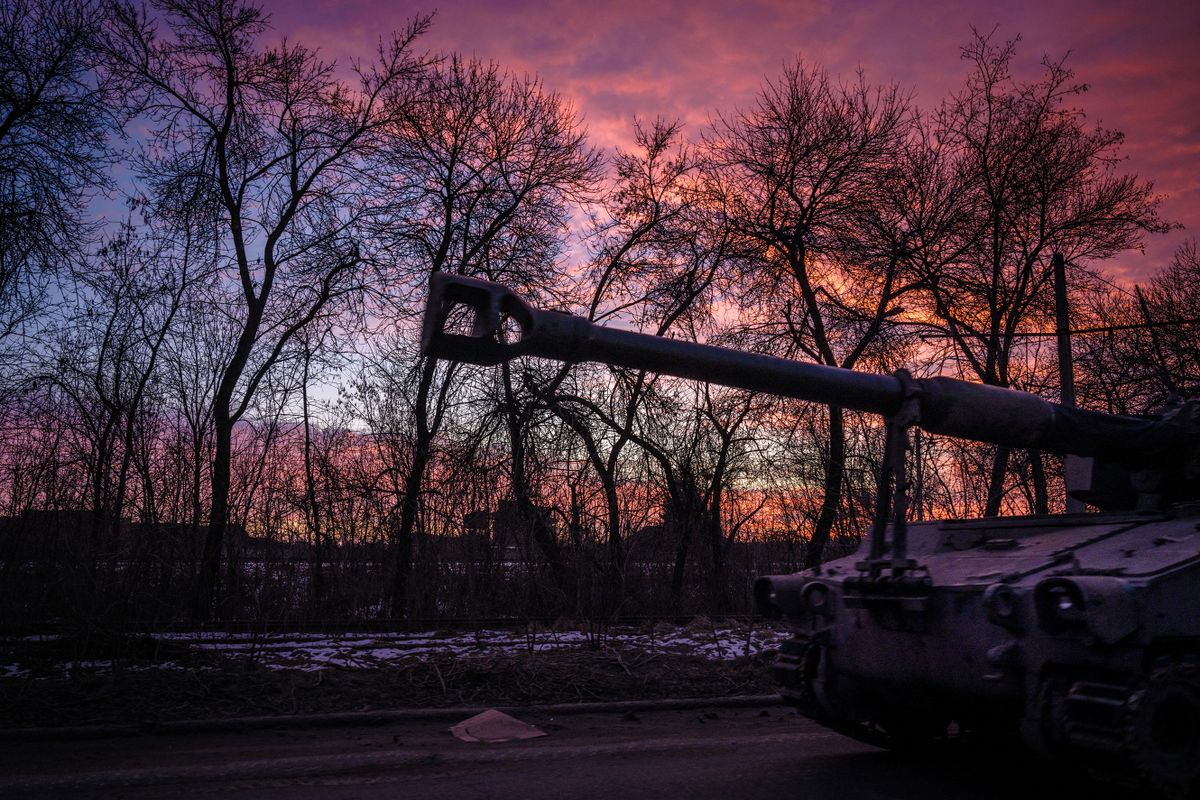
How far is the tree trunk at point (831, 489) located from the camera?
45.9 ft

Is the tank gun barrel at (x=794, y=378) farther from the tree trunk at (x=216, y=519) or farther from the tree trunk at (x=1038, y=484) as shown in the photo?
the tree trunk at (x=1038, y=484)

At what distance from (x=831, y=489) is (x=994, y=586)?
11.0m

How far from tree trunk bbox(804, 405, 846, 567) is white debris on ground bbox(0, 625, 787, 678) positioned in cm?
410

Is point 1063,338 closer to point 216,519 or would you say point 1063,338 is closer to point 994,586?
point 994,586

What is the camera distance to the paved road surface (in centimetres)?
442

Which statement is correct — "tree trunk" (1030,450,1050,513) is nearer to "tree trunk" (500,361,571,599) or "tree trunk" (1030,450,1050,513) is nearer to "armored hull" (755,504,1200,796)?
"tree trunk" (500,361,571,599)

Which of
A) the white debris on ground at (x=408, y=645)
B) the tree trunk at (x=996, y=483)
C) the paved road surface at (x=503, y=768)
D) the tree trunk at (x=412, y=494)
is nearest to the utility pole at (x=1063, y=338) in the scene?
the tree trunk at (x=996, y=483)

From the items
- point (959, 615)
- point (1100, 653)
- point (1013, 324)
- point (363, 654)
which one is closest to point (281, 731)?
point (363, 654)

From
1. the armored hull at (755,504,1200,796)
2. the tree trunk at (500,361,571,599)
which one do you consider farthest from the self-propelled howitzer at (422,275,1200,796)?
the tree trunk at (500,361,571,599)

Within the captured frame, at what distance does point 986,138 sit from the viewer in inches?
695

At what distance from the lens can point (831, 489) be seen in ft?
48.4

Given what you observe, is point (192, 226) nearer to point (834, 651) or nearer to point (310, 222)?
point (310, 222)

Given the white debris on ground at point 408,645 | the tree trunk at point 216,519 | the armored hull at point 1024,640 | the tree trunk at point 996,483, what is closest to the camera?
the armored hull at point 1024,640

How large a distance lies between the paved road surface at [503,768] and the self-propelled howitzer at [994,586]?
34cm
